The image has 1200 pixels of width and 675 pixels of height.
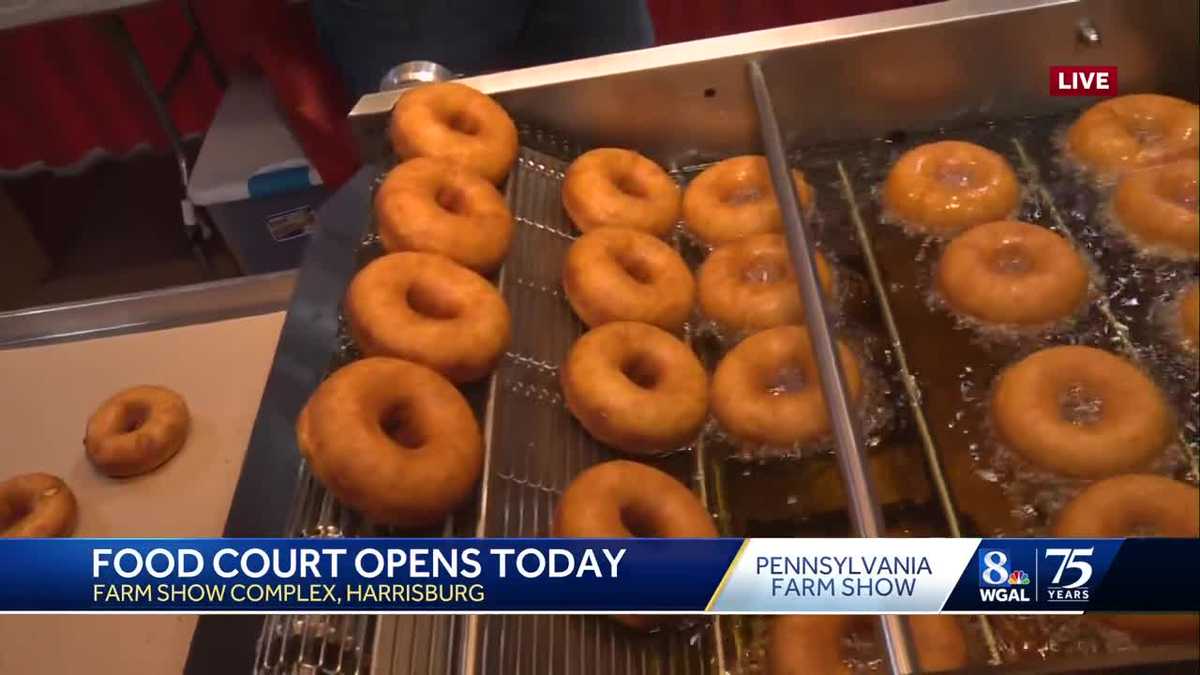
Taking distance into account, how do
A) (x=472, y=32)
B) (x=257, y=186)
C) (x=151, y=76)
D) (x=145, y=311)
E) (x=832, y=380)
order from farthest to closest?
(x=151, y=76) → (x=257, y=186) → (x=472, y=32) → (x=145, y=311) → (x=832, y=380)

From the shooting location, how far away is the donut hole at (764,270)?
1.42 metres

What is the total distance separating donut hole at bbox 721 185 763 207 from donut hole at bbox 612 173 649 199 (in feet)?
0.45

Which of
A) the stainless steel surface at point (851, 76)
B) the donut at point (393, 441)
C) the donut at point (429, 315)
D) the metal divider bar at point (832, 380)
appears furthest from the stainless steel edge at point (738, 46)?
the donut at point (393, 441)

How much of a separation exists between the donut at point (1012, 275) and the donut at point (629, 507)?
0.53 m

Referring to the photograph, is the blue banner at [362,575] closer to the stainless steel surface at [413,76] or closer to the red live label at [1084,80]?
the stainless steel surface at [413,76]

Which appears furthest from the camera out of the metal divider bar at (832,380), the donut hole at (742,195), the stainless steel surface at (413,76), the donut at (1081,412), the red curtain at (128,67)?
the red curtain at (128,67)

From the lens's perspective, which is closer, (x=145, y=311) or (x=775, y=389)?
(x=775, y=389)

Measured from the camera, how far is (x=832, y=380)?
3.52 ft

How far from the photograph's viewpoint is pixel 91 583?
915 millimetres

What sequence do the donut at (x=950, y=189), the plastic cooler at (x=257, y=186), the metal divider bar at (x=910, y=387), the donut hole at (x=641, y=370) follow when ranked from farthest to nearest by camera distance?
the plastic cooler at (x=257, y=186) < the donut at (x=950, y=189) < the donut hole at (x=641, y=370) < the metal divider bar at (x=910, y=387)

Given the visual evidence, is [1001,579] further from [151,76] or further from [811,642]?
[151,76]

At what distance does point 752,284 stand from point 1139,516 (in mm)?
623

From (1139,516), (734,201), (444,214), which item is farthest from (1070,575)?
(444,214)

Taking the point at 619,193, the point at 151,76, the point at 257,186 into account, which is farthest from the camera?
the point at 151,76
